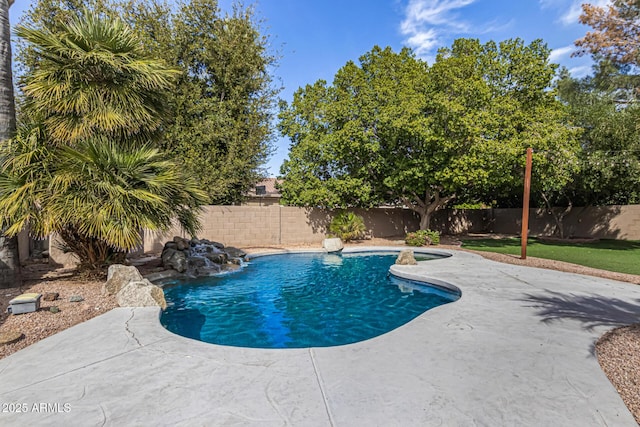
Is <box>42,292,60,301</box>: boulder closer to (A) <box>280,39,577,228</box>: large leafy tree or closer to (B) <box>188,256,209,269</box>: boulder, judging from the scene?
(B) <box>188,256,209,269</box>: boulder

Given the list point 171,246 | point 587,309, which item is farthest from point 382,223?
point 587,309

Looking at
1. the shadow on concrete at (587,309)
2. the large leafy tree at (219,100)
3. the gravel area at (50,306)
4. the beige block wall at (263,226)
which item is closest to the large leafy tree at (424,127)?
the beige block wall at (263,226)

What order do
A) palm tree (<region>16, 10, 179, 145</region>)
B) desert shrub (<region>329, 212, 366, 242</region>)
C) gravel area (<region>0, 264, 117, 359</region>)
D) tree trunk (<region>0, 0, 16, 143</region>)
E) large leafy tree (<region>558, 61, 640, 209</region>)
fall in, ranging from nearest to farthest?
gravel area (<region>0, 264, 117, 359</region>) < tree trunk (<region>0, 0, 16, 143</region>) < palm tree (<region>16, 10, 179, 145</region>) < large leafy tree (<region>558, 61, 640, 209</region>) < desert shrub (<region>329, 212, 366, 242</region>)

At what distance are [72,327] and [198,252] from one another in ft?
21.1

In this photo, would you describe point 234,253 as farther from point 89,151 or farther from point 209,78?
point 209,78

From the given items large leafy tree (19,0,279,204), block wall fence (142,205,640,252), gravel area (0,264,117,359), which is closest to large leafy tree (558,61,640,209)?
block wall fence (142,205,640,252)

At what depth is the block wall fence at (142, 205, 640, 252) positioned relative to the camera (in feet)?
48.5

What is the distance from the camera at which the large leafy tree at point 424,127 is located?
1343cm

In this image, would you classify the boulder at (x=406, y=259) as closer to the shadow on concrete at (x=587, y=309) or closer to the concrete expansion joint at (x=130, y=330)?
the shadow on concrete at (x=587, y=309)

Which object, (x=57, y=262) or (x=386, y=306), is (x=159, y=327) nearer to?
(x=386, y=306)

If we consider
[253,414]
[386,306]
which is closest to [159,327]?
[253,414]

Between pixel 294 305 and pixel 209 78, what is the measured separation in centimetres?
1471

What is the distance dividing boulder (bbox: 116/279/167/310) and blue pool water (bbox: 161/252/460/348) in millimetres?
440

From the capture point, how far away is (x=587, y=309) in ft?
17.2
